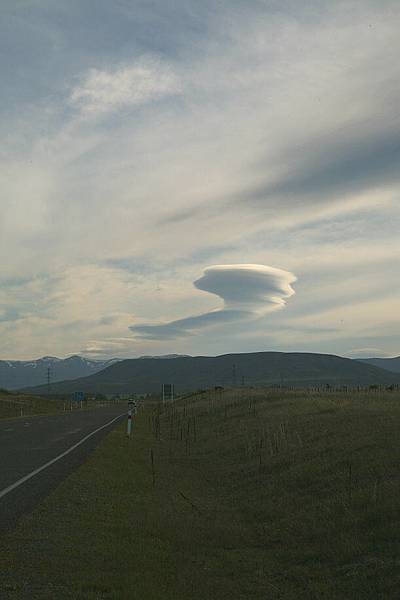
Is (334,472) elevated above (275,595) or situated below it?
above

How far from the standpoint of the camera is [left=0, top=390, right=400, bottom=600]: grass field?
304 inches

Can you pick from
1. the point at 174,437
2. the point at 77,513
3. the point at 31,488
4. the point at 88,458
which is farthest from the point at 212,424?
the point at 77,513

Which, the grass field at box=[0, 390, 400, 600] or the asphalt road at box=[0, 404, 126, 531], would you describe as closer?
the grass field at box=[0, 390, 400, 600]

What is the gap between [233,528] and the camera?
11336 mm

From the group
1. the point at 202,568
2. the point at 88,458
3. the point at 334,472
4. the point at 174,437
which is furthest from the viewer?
the point at 174,437

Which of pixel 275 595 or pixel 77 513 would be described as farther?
pixel 77 513

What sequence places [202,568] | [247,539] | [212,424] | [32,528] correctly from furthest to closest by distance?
[212,424]
[247,539]
[32,528]
[202,568]

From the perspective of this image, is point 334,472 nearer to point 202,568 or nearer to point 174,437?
point 202,568

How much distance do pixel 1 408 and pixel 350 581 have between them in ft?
211

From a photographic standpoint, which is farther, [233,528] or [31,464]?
[31,464]

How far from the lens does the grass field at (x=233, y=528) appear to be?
7730 mm

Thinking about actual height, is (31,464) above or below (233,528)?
above

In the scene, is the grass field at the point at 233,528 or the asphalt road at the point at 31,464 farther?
the asphalt road at the point at 31,464

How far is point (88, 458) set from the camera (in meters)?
19.8
